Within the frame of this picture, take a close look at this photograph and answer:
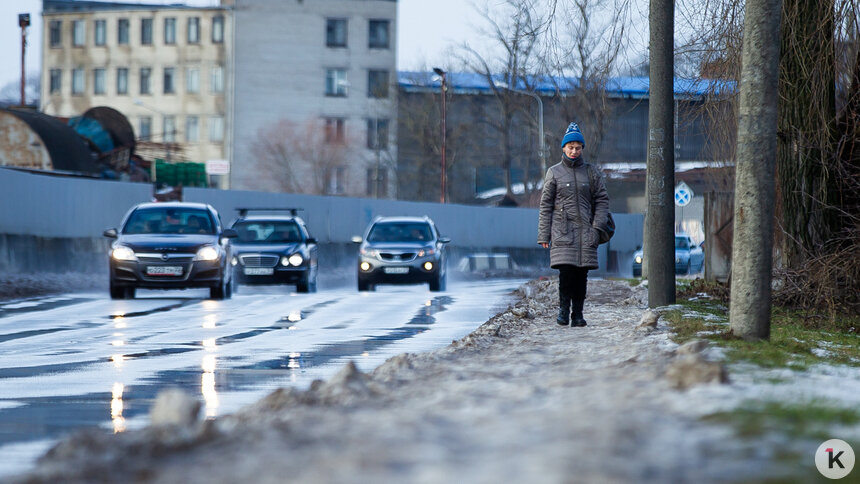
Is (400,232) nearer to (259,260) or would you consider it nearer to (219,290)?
(259,260)

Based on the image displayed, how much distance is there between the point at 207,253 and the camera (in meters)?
22.3

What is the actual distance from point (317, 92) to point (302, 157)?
16.6ft

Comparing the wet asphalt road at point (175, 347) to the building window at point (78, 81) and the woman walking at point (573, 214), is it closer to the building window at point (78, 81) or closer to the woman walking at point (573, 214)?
the woman walking at point (573, 214)

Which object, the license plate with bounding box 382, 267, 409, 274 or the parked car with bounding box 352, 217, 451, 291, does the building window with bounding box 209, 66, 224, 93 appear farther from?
the license plate with bounding box 382, 267, 409, 274

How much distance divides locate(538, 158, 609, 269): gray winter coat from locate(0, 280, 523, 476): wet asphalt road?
1466mm

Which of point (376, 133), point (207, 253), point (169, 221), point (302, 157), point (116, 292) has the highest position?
point (376, 133)

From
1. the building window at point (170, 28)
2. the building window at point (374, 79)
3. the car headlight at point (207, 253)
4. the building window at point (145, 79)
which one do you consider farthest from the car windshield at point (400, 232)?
the building window at point (145, 79)

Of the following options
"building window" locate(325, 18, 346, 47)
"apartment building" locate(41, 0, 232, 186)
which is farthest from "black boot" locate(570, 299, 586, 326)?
"apartment building" locate(41, 0, 232, 186)

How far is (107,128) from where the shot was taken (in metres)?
48.0

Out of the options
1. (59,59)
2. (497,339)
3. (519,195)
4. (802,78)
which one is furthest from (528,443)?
(59,59)

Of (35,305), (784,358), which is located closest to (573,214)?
(784,358)

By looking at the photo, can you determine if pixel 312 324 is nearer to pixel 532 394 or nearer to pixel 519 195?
pixel 532 394

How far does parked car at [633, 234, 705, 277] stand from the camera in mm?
40438

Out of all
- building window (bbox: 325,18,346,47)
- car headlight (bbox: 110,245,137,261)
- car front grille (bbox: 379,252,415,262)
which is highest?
building window (bbox: 325,18,346,47)
